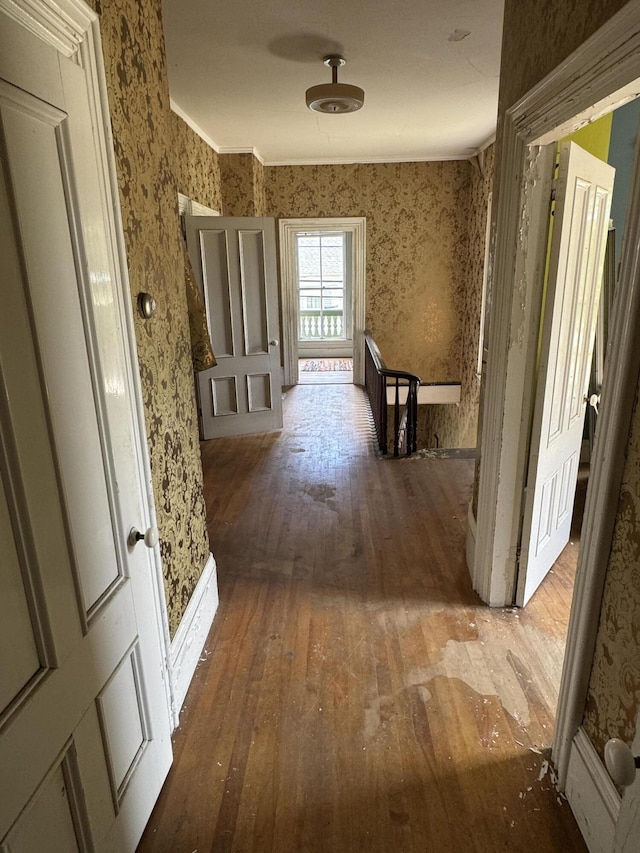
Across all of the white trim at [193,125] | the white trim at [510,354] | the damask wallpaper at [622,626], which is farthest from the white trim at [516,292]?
the white trim at [193,125]

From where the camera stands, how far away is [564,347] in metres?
2.15

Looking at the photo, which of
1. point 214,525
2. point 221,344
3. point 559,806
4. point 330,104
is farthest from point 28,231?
point 221,344

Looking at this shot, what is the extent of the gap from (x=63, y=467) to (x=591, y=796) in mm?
1599

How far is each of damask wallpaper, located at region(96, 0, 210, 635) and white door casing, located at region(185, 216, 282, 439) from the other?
2570 millimetres

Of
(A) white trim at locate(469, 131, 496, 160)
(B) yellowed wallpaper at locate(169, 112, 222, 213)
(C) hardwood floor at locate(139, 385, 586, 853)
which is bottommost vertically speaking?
(C) hardwood floor at locate(139, 385, 586, 853)

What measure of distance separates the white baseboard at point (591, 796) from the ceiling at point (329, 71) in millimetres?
3182

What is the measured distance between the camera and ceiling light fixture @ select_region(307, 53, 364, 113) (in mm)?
3131

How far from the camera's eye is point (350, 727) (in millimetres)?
1790

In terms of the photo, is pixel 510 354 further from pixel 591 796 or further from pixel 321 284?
pixel 321 284

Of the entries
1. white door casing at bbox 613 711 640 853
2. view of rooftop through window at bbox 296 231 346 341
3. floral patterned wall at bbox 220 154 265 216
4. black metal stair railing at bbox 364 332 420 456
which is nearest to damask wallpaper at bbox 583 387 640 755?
white door casing at bbox 613 711 640 853

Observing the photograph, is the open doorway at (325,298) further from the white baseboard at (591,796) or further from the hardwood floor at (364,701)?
the white baseboard at (591,796)

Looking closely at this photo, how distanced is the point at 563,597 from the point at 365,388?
4.50 m

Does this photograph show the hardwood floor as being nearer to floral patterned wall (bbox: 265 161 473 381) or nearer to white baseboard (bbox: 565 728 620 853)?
white baseboard (bbox: 565 728 620 853)

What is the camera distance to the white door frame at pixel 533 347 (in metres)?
1.20
